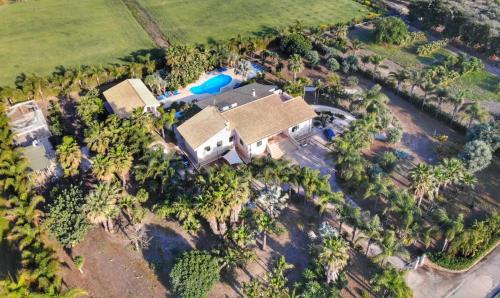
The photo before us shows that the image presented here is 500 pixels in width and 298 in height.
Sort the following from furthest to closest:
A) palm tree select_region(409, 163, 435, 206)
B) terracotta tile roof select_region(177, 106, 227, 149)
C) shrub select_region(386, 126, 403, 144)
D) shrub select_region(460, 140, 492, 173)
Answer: shrub select_region(386, 126, 403, 144), terracotta tile roof select_region(177, 106, 227, 149), shrub select_region(460, 140, 492, 173), palm tree select_region(409, 163, 435, 206)

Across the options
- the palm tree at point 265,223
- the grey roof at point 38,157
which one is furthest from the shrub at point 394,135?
the grey roof at point 38,157

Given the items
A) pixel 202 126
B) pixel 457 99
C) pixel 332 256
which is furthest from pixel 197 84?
pixel 332 256

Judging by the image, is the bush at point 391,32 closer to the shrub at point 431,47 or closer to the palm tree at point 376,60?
the shrub at point 431,47

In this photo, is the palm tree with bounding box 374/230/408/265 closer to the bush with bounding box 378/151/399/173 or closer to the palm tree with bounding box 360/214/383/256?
the palm tree with bounding box 360/214/383/256

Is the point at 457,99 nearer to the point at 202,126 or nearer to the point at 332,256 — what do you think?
the point at 332,256

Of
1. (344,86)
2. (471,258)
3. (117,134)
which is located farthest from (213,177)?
(344,86)

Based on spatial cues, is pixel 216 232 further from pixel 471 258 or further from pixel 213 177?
pixel 471 258

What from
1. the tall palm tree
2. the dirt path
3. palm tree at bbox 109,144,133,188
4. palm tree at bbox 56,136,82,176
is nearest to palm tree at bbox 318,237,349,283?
palm tree at bbox 109,144,133,188
